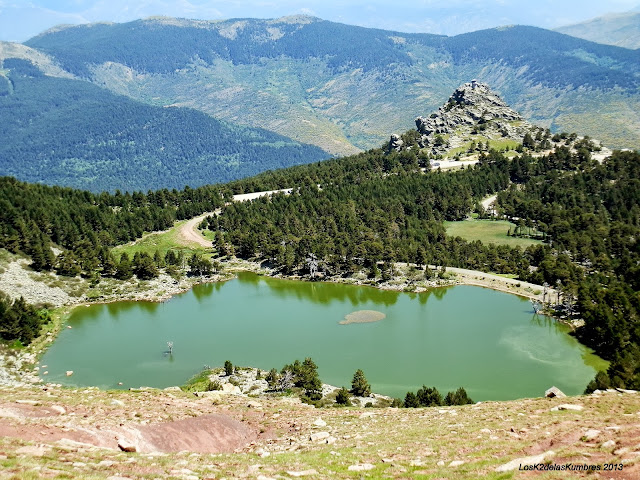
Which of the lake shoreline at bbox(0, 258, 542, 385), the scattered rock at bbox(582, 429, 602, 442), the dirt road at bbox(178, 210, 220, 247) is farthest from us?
the dirt road at bbox(178, 210, 220, 247)

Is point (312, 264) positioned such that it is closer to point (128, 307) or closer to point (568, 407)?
point (128, 307)

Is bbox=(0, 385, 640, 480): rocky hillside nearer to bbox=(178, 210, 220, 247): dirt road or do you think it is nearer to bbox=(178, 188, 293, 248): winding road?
bbox=(178, 210, 220, 247): dirt road

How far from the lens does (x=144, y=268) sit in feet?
365

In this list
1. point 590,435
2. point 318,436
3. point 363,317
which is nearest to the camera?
point 590,435

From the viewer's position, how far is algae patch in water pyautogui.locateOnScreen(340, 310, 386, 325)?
91.1m

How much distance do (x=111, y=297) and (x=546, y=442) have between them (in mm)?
90039

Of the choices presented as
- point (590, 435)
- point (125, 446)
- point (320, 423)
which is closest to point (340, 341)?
point (320, 423)

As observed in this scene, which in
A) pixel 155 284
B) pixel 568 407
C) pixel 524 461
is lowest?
pixel 155 284

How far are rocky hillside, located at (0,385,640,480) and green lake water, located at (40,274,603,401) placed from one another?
29217mm

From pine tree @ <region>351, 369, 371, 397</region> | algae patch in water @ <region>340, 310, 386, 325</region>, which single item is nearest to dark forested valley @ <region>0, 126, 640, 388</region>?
algae patch in water @ <region>340, 310, 386, 325</region>

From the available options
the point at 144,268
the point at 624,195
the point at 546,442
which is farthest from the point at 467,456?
the point at 624,195

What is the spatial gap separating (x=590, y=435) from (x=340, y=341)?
196ft

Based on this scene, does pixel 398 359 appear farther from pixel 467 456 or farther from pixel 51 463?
pixel 51 463

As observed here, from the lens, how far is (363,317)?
9281cm
